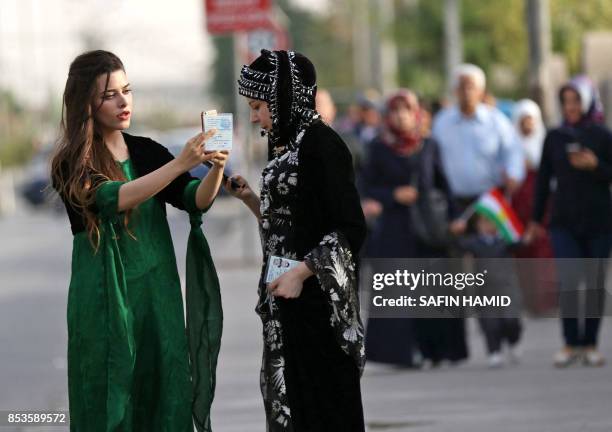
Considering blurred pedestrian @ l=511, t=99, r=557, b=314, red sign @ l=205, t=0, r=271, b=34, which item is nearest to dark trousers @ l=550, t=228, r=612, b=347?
blurred pedestrian @ l=511, t=99, r=557, b=314

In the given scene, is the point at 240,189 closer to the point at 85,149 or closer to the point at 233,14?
the point at 85,149

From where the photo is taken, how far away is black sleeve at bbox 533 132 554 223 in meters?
11.2

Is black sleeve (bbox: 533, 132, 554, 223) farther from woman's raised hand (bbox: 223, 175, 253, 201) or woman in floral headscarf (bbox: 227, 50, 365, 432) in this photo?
woman in floral headscarf (bbox: 227, 50, 365, 432)

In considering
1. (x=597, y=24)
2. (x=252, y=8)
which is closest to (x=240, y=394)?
(x=252, y=8)

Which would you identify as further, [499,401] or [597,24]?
[597,24]

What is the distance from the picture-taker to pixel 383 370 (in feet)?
37.1

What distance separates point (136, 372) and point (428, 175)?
16.6 feet

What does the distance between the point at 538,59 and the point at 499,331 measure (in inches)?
283

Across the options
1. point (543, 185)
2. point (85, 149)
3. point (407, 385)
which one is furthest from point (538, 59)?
point (85, 149)

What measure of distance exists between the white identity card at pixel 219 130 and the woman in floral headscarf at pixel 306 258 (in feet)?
0.46

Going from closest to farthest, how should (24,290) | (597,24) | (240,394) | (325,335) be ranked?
(325,335) < (240,394) < (24,290) < (597,24)

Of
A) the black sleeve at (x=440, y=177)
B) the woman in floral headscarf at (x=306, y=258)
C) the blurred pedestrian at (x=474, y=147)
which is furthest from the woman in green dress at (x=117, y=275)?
the blurred pedestrian at (x=474, y=147)

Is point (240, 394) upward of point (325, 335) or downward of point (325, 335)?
downward

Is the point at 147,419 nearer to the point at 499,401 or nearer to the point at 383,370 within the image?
the point at 499,401
